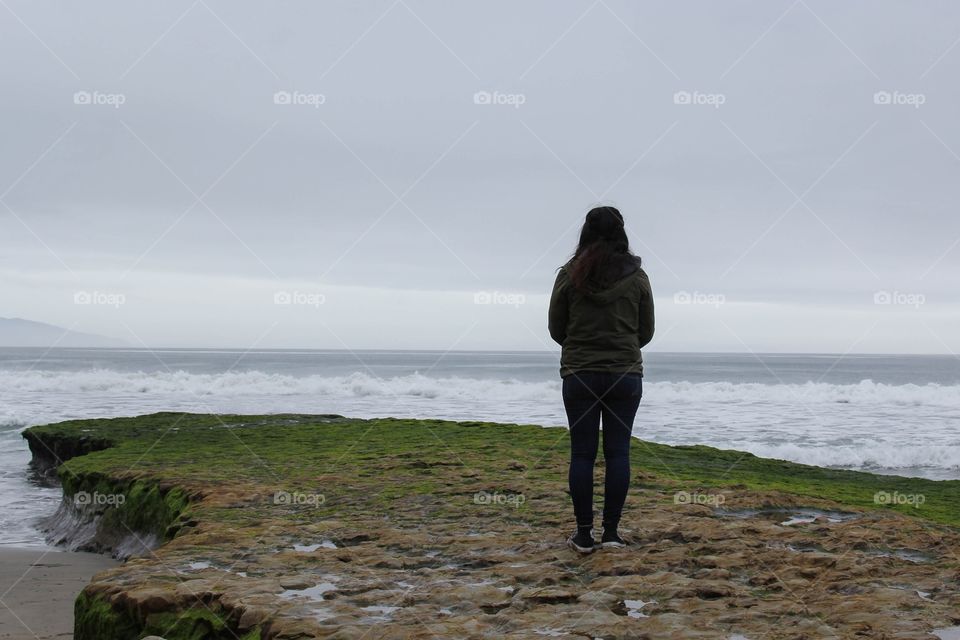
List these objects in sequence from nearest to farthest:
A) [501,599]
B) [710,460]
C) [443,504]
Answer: [501,599]
[443,504]
[710,460]

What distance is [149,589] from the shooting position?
5043 mm

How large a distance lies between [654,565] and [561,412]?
2220 cm

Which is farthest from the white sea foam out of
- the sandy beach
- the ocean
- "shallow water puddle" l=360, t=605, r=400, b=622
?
"shallow water puddle" l=360, t=605, r=400, b=622

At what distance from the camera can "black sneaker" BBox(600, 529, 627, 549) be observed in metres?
5.92

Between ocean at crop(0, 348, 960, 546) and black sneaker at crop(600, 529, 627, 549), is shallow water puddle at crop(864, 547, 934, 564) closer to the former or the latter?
black sneaker at crop(600, 529, 627, 549)

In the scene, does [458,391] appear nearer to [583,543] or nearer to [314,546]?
[314,546]

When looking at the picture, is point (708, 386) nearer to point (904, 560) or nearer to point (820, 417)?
point (820, 417)

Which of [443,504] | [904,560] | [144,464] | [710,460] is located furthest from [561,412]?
[904,560]

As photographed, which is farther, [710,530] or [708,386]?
[708,386]

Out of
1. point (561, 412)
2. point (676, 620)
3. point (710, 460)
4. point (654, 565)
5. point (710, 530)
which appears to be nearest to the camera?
point (676, 620)

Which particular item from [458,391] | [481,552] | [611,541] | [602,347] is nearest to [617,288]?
[602,347]

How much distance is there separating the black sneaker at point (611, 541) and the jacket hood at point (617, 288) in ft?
5.42

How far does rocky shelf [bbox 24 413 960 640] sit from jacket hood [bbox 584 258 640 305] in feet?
5.75

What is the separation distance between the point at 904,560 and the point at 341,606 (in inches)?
151
